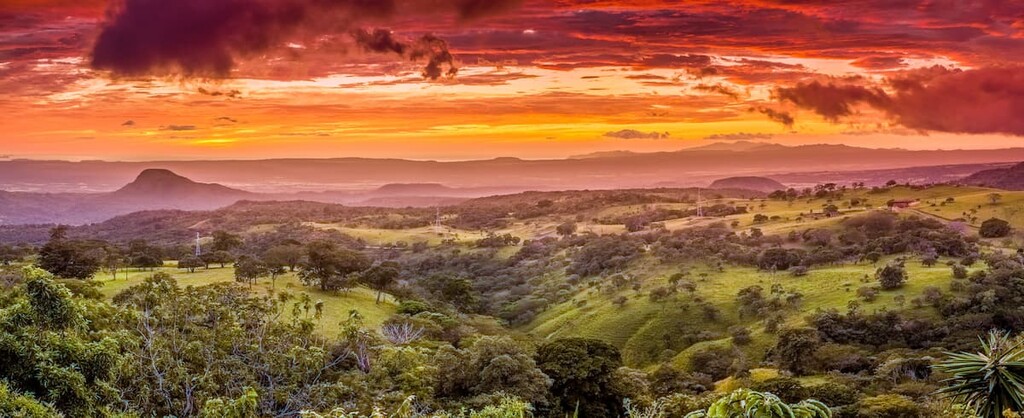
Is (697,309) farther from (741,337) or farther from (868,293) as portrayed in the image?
(868,293)

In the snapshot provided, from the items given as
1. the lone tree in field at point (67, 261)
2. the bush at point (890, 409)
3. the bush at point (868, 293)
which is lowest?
the bush at point (868, 293)

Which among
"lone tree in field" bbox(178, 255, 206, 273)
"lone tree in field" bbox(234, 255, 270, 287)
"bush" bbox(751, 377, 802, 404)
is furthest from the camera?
"lone tree in field" bbox(178, 255, 206, 273)

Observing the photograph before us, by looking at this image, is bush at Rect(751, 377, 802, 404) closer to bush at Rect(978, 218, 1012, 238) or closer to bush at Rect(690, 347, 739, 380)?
bush at Rect(690, 347, 739, 380)

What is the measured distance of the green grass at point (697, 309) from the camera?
62.9 meters

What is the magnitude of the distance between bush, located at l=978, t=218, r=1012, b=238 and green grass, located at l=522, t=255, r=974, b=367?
78.2 ft

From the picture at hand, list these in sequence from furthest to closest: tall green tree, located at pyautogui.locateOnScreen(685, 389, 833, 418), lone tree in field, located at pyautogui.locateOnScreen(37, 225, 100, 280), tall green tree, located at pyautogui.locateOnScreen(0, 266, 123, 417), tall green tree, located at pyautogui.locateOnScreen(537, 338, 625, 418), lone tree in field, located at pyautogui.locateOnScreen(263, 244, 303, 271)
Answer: lone tree in field, located at pyautogui.locateOnScreen(263, 244, 303, 271), lone tree in field, located at pyautogui.locateOnScreen(37, 225, 100, 280), tall green tree, located at pyautogui.locateOnScreen(537, 338, 625, 418), tall green tree, located at pyautogui.locateOnScreen(0, 266, 123, 417), tall green tree, located at pyautogui.locateOnScreen(685, 389, 833, 418)

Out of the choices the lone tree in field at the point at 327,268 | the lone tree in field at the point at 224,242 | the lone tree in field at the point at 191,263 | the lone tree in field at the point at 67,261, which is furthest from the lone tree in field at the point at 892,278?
the lone tree in field at the point at 224,242

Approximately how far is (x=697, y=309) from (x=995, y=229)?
50.0 meters

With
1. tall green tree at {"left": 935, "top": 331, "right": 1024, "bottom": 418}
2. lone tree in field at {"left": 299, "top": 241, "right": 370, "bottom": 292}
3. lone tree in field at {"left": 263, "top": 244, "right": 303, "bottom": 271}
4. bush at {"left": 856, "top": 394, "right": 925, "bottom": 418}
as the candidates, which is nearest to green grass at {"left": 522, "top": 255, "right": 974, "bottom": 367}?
lone tree in field at {"left": 299, "top": 241, "right": 370, "bottom": 292}

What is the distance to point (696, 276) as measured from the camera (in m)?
79.8

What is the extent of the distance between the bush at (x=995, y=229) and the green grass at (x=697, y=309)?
2385 centimetres

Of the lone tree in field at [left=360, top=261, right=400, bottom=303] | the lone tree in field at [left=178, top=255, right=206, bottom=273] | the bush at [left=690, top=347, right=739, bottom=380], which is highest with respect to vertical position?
the lone tree in field at [left=178, top=255, right=206, bottom=273]

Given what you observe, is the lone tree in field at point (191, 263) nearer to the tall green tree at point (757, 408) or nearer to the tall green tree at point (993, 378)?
the tall green tree at point (993, 378)

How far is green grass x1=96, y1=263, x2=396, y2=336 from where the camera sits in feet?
181
